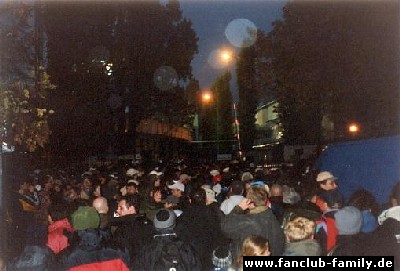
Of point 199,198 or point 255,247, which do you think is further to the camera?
point 199,198

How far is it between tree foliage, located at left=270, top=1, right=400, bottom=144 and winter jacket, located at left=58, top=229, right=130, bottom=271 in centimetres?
1276


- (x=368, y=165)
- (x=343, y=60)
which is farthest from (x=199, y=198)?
(x=343, y=60)

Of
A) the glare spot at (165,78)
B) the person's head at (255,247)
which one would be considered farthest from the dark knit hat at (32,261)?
the glare spot at (165,78)

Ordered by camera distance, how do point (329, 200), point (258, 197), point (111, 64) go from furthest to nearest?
point (111, 64) < point (329, 200) < point (258, 197)

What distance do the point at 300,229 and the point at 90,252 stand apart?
1964mm

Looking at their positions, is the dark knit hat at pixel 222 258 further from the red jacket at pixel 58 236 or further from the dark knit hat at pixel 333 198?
the dark knit hat at pixel 333 198

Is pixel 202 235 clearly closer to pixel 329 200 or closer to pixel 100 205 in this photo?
pixel 100 205

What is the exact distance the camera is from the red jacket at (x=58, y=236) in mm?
4898

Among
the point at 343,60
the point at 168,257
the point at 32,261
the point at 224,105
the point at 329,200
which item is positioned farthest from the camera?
the point at 224,105

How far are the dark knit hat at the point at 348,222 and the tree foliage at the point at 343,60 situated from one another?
11154 mm

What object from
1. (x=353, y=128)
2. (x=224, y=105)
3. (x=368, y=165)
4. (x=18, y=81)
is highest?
(x=224, y=105)

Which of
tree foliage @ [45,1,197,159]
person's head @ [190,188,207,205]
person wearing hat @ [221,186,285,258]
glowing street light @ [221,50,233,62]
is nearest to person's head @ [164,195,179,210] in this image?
person's head @ [190,188,207,205]

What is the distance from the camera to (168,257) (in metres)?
4.03

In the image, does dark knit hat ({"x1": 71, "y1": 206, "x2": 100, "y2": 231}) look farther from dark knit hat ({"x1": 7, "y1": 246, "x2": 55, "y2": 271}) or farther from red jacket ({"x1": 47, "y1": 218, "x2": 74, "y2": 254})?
red jacket ({"x1": 47, "y1": 218, "x2": 74, "y2": 254})
